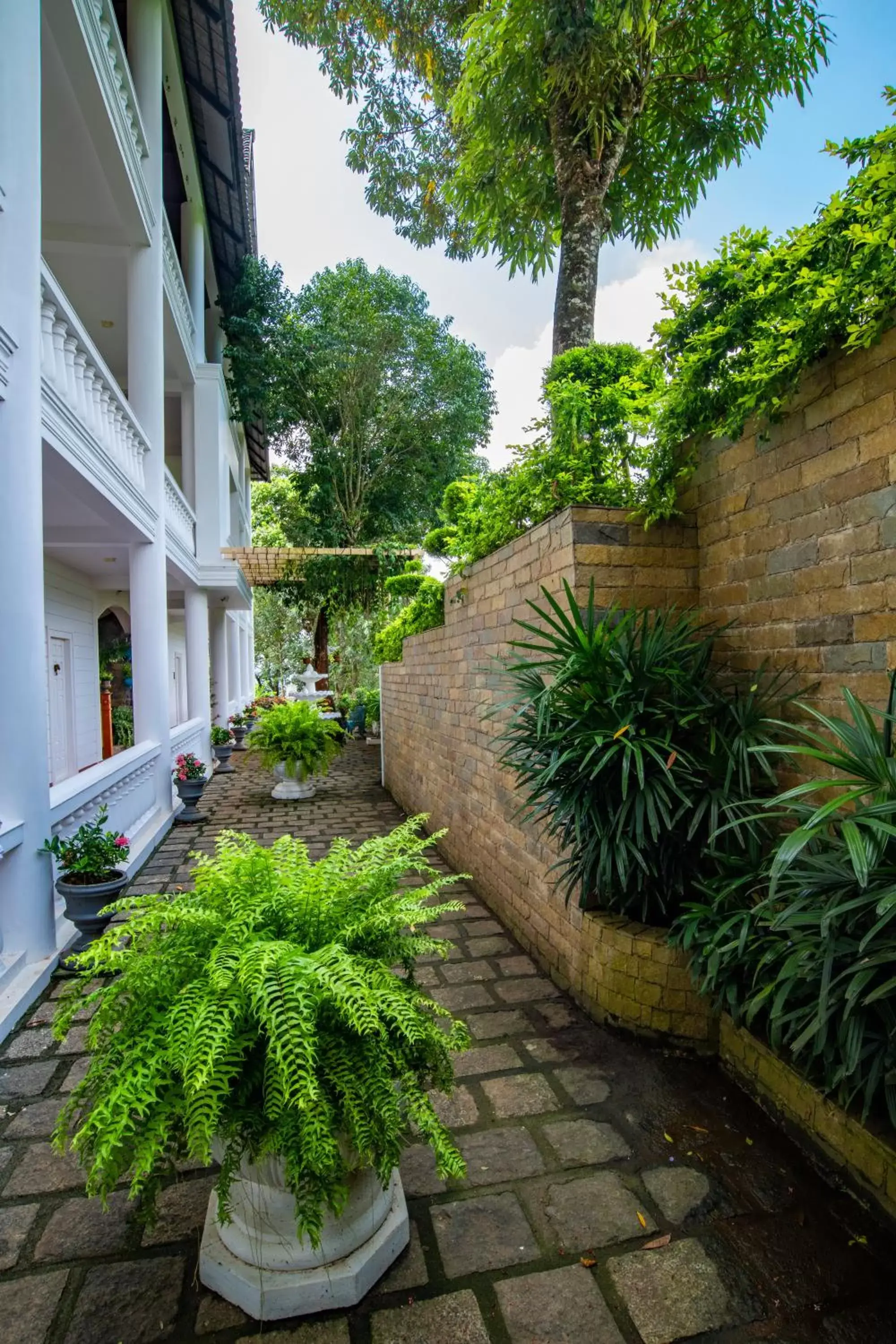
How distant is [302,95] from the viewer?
848cm

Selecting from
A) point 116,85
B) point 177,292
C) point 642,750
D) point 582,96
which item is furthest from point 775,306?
point 177,292

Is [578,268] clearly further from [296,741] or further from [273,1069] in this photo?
[296,741]

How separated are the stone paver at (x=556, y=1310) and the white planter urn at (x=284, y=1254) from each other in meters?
0.30

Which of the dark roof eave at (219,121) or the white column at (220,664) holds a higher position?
the dark roof eave at (219,121)

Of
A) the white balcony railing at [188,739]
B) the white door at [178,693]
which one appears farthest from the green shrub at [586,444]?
the white door at [178,693]

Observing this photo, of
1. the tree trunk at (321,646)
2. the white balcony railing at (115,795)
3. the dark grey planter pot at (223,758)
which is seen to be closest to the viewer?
the white balcony railing at (115,795)

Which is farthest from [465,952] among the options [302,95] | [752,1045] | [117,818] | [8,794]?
[302,95]

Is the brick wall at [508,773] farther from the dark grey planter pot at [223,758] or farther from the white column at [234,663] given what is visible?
the white column at [234,663]

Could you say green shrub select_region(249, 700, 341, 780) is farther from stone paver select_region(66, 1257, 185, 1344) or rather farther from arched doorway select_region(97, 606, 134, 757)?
stone paver select_region(66, 1257, 185, 1344)

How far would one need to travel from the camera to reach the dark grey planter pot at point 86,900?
3059 millimetres

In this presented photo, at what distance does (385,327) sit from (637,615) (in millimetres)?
14216

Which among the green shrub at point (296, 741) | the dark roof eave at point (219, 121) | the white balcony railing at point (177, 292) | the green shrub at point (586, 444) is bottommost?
the green shrub at point (296, 741)

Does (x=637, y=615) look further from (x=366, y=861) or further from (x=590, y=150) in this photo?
(x=590, y=150)

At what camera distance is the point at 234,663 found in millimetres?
15258
